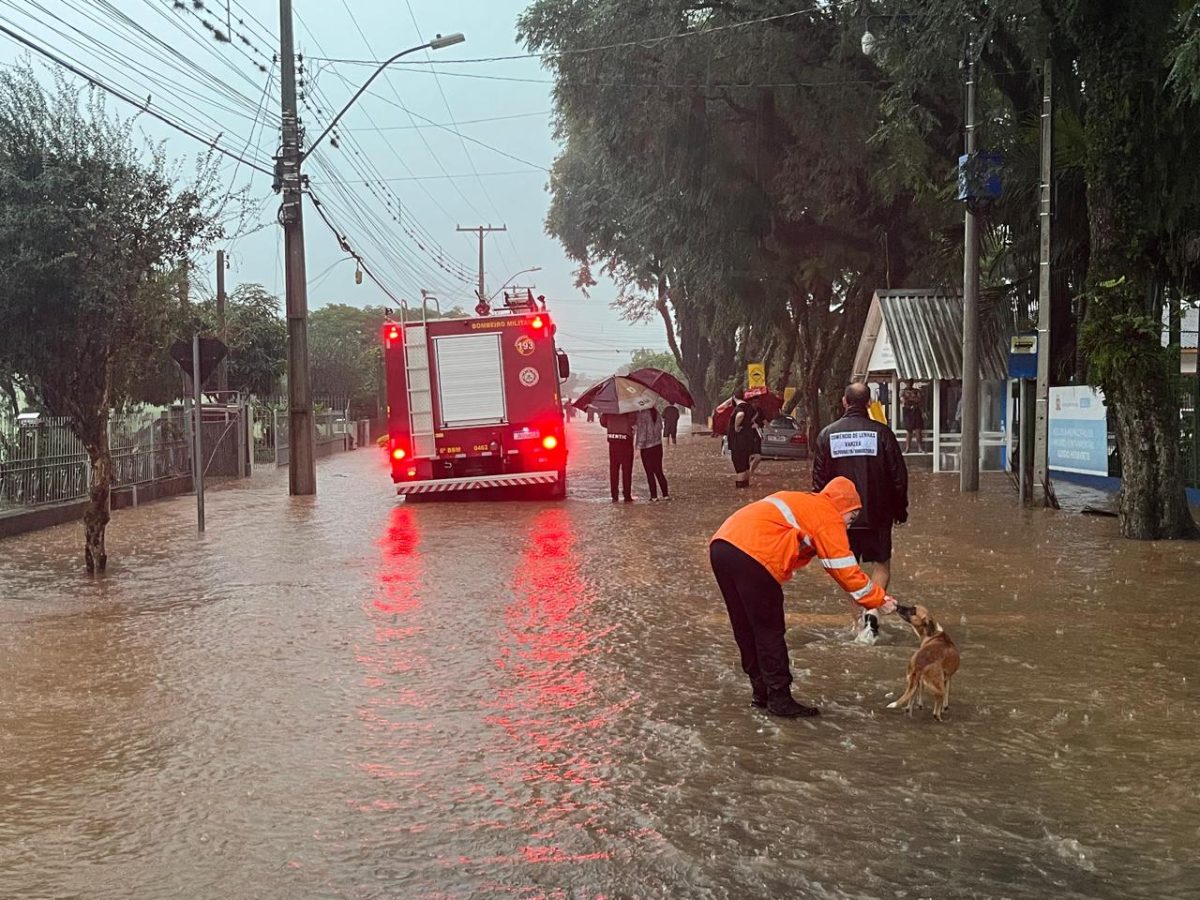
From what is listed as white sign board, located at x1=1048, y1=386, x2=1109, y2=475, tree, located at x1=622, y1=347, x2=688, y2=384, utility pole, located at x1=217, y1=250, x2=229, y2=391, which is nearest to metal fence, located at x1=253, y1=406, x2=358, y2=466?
utility pole, located at x1=217, y1=250, x2=229, y2=391

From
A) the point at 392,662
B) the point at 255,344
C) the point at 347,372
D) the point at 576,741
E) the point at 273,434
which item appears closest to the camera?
the point at 576,741

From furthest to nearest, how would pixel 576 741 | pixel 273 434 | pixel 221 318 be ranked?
pixel 221 318 → pixel 273 434 → pixel 576 741

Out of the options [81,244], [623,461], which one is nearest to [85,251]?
[81,244]

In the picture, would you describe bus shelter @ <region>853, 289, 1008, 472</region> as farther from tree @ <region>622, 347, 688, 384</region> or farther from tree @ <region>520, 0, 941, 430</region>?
tree @ <region>622, 347, 688, 384</region>

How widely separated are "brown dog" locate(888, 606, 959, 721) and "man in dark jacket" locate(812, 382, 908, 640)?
193cm

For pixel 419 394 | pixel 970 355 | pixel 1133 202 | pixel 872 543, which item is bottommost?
pixel 872 543

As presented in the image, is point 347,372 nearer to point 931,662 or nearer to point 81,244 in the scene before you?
point 81,244

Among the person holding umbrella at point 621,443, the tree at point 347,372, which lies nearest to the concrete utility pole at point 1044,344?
the person holding umbrella at point 621,443

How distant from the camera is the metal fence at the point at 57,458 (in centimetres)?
1634

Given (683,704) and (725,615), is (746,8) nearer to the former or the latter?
(725,615)

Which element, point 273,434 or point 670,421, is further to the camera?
point 670,421

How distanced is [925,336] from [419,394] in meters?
10.4

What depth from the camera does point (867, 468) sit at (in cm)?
832

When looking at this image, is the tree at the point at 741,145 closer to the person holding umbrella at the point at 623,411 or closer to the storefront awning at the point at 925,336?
the storefront awning at the point at 925,336
